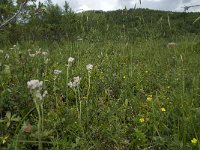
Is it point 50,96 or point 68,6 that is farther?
point 68,6

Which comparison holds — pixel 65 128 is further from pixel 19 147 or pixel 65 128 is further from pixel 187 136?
pixel 187 136

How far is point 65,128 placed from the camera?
11.0ft

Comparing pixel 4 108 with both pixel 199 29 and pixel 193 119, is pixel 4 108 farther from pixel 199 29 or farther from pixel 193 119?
pixel 199 29

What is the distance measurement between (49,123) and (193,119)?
56.3 inches

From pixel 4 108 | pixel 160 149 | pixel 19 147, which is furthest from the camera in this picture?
pixel 4 108

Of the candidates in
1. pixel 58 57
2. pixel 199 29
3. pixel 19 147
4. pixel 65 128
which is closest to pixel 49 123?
pixel 65 128

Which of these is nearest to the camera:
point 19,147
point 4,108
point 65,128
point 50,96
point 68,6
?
point 19,147

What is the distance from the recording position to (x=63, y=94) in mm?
4609

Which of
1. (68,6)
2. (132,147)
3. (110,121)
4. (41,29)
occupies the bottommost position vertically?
(132,147)

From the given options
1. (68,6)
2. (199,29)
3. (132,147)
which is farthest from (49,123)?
(199,29)

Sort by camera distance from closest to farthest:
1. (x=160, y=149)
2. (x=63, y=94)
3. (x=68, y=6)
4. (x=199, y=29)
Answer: (x=160, y=149)
(x=63, y=94)
(x=68, y=6)
(x=199, y=29)

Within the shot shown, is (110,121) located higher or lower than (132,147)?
higher

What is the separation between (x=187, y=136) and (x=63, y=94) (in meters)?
1.99

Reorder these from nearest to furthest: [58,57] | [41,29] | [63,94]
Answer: [63,94] → [58,57] → [41,29]
